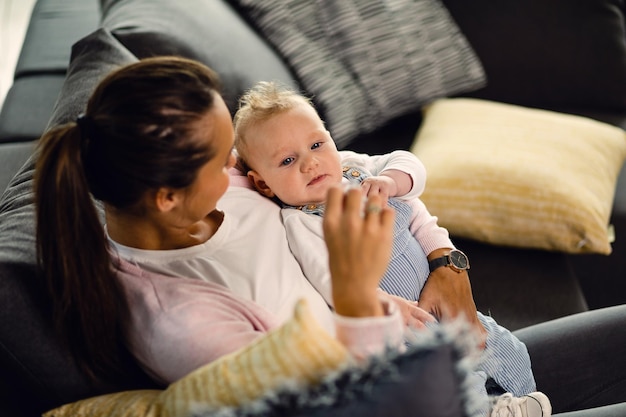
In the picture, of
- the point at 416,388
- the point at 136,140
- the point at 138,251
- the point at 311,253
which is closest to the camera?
the point at 416,388

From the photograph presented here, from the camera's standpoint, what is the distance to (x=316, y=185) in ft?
4.67

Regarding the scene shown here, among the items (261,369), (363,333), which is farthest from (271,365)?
(363,333)

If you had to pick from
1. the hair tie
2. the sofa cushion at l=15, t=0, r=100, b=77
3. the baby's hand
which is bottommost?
the baby's hand

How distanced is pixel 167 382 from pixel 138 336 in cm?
8

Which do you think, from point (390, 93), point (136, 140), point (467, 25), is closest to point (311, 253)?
point (136, 140)

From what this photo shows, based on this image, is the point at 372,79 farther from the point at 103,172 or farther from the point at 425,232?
the point at 103,172

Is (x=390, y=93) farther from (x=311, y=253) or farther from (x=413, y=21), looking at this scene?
(x=311, y=253)

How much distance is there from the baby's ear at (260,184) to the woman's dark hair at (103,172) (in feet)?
1.16

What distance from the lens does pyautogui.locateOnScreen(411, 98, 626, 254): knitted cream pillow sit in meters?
1.93

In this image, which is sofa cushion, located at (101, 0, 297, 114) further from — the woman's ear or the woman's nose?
the woman's ear

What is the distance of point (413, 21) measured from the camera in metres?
2.31

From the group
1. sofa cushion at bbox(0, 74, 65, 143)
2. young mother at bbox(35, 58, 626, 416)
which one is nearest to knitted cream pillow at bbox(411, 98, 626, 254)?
young mother at bbox(35, 58, 626, 416)

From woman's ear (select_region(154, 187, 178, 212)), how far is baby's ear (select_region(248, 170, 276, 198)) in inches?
13.7

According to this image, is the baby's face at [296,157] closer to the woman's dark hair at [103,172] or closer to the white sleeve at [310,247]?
the white sleeve at [310,247]
